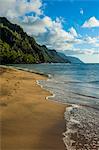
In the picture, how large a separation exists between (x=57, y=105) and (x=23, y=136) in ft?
26.4

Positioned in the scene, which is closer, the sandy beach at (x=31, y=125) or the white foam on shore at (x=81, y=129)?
the sandy beach at (x=31, y=125)

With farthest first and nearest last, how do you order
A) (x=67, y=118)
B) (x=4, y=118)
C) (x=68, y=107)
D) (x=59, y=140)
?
(x=68, y=107), (x=67, y=118), (x=4, y=118), (x=59, y=140)

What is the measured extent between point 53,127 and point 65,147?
9.37ft

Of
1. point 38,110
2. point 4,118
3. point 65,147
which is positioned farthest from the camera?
point 38,110

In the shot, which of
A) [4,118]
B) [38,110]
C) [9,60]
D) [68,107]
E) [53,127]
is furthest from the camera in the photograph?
[9,60]

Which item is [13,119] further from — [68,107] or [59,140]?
[68,107]

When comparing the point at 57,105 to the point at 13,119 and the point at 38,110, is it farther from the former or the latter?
the point at 13,119

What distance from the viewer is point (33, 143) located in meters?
10.6

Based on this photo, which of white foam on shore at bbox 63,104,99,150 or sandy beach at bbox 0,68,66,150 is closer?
sandy beach at bbox 0,68,66,150

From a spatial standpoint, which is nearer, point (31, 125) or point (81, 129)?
point (81, 129)

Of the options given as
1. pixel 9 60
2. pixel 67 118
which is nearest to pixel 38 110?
pixel 67 118

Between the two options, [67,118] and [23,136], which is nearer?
[23,136]

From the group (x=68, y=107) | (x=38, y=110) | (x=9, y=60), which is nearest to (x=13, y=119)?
(x=38, y=110)

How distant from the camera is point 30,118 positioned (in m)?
14.6
